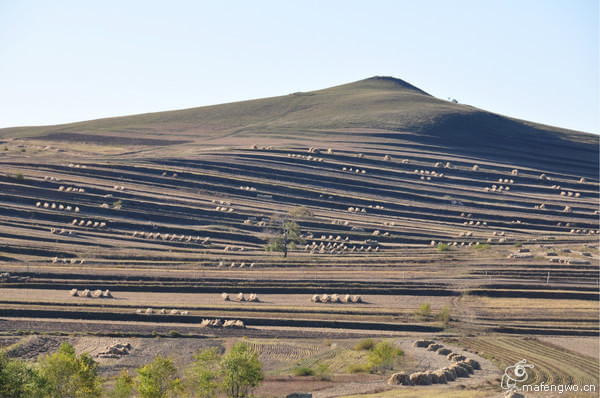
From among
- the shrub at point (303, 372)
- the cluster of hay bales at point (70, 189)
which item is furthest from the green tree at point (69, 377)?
the cluster of hay bales at point (70, 189)

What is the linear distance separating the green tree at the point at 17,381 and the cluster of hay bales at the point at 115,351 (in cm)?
2094

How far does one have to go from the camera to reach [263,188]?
16750 centimetres

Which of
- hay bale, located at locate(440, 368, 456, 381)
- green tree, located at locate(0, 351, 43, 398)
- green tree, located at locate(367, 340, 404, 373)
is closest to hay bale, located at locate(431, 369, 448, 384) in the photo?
hay bale, located at locate(440, 368, 456, 381)

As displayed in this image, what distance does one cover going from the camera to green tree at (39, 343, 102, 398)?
3966 cm

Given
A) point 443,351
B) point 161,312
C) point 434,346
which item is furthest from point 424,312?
point 161,312

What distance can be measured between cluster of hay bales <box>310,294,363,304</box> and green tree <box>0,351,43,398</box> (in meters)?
51.0

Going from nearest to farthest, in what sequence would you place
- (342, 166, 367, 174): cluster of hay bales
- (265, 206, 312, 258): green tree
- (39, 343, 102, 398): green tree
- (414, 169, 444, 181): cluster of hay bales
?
1. (39, 343, 102, 398): green tree
2. (265, 206, 312, 258): green tree
3. (342, 166, 367, 174): cluster of hay bales
4. (414, 169, 444, 181): cluster of hay bales

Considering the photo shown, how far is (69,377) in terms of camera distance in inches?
1583

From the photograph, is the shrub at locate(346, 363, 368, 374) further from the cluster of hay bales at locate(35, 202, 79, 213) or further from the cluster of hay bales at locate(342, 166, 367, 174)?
the cluster of hay bales at locate(342, 166, 367, 174)

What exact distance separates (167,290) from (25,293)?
16226 millimetres

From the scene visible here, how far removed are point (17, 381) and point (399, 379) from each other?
2664cm

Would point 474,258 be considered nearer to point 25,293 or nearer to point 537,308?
point 537,308

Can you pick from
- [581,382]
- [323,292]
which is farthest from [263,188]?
[581,382]

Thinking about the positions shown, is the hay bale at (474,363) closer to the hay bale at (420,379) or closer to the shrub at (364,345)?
the hay bale at (420,379)
